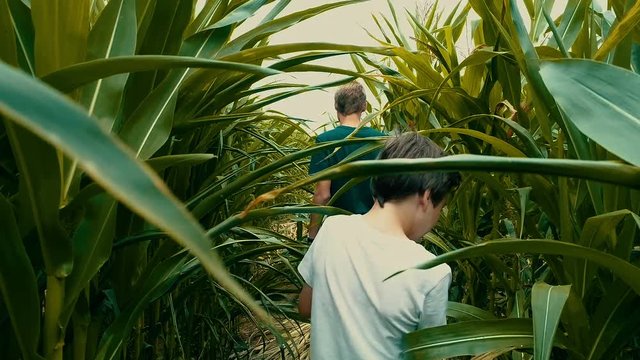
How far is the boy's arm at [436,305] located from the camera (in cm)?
98

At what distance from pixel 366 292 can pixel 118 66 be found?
57 centimetres

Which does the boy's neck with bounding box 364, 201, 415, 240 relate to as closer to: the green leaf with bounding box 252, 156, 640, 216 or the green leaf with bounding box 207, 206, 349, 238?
the green leaf with bounding box 207, 206, 349, 238

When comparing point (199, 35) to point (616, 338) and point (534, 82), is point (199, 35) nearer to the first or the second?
point (534, 82)

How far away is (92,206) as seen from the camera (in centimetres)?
70

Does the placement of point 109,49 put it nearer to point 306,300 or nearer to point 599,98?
point 599,98

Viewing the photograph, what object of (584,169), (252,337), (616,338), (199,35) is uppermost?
(199,35)

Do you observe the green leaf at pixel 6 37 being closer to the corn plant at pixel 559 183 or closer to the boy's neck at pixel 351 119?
the corn plant at pixel 559 183

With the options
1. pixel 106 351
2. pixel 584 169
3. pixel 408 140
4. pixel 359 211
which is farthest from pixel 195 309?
pixel 584 169

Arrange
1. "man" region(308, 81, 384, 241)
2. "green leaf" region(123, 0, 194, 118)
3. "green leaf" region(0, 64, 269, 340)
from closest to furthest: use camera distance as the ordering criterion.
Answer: "green leaf" region(0, 64, 269, 340) < "green leaf" region(123, 0, 194, 118) < "man" region(308, 81, 384, 241)

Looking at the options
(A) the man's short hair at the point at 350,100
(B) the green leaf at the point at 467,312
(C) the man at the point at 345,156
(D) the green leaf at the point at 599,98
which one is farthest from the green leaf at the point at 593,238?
(A) the man's short hair at the point at 350,100

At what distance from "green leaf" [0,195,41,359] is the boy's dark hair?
1.69 feet

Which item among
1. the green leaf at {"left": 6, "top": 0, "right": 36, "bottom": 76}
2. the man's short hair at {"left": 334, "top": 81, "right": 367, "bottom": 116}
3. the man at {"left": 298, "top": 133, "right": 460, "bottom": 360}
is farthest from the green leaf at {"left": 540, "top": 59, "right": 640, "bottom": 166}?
the man's short hair at {"left": 334, "top": 81, "right": 367, "bottom": 116}

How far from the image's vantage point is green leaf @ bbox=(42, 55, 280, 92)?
0.53 meters

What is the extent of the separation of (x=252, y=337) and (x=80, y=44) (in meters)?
1.96
